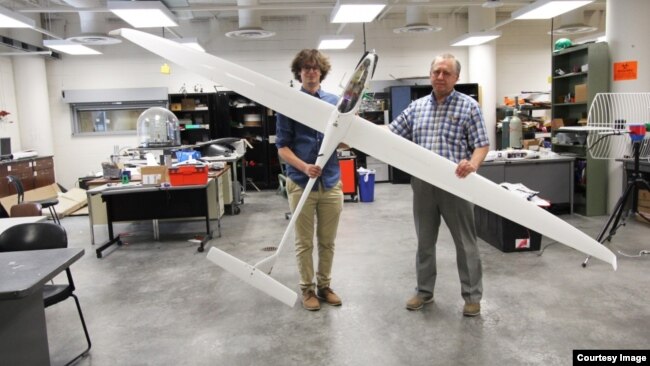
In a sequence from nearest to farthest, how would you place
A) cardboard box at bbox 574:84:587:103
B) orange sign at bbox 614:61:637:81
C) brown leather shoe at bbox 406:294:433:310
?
brown leather shoe at bbox 406:294:433:310, orange sign at bbox 614:61:637:81, cardboard box at bbox 574:84:587:103

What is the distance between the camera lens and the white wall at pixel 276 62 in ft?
29.6

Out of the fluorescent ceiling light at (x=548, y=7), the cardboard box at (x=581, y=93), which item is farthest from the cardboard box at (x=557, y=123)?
the fluorescent ceiling light at (x=548, y=7)

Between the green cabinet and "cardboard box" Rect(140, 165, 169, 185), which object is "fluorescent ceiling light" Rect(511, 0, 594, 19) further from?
"cardboard box" Rect(140, 165, 169, 185)

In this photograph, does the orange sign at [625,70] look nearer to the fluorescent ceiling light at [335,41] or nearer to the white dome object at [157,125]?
the fluorescent ceiling light at [335,41]

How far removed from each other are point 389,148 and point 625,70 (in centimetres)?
475

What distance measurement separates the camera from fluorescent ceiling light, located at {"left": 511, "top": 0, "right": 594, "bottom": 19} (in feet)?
17.2

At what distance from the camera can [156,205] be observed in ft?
16.1

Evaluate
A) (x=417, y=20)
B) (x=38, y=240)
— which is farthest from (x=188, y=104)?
(x=38, y=240)

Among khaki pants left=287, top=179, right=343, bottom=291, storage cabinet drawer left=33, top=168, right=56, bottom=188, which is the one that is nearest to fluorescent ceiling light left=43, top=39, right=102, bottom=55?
storage cabinet drawer left=33, top=168, right=56, bottom=188

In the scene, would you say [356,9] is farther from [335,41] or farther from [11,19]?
[11,19]

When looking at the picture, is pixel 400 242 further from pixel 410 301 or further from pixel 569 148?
pixel 569 148

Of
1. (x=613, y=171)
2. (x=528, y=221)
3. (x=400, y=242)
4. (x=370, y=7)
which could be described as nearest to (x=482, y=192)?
(x=528, y=221)

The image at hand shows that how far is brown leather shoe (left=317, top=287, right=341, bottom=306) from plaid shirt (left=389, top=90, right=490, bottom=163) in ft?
3.92

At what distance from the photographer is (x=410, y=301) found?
9.57ft
